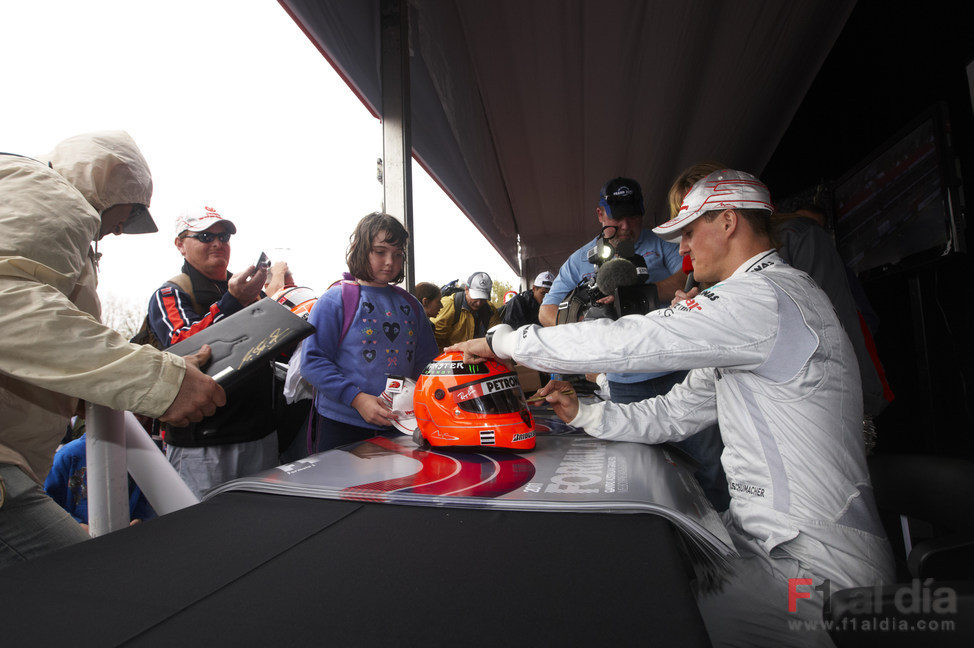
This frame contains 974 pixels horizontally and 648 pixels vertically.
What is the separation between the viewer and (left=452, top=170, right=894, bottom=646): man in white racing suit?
980 mm

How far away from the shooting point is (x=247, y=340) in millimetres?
1462

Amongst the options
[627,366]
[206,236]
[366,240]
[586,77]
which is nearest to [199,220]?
[206,236]

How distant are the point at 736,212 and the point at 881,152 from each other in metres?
2.62

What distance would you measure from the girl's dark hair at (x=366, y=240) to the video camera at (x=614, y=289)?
2.90ft

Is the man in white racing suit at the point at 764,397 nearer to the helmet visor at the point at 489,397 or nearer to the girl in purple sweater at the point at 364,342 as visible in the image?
the helmet visor at the point at 489,397

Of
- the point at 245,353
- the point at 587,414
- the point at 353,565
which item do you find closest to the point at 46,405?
the point at 245,353

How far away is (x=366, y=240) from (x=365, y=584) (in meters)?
1.76

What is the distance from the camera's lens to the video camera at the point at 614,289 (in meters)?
2.07

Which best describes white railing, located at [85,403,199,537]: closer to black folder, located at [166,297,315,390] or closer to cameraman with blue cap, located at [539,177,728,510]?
black folder, located at [166,297,315,390]

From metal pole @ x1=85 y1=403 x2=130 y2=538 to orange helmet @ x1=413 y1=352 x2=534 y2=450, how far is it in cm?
87

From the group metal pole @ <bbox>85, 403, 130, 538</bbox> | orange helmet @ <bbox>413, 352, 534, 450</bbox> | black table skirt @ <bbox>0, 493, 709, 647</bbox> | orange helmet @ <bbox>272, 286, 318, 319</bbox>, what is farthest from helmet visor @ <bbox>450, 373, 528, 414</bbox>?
orange helmet @ <bbox>272, 286, 318, 319</bbox>

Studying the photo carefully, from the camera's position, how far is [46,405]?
46.8 inches

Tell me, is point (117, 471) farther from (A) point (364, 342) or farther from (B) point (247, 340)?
(A) point (364, 342)

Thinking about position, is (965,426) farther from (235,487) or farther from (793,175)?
(235,487)
